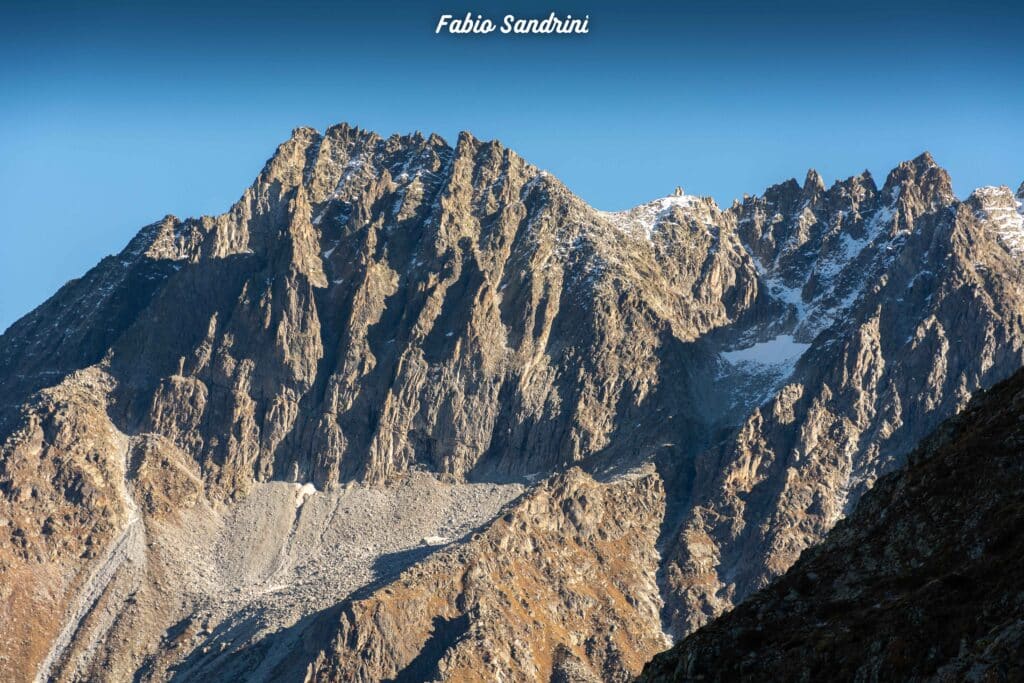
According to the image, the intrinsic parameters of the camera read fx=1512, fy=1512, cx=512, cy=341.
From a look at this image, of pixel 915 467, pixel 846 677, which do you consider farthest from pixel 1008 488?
pixel 846 677

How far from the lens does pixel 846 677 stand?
86062mm

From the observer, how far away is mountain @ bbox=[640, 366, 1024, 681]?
82062 millimetres

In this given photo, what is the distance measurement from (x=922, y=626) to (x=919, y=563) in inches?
559

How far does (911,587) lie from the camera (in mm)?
94000

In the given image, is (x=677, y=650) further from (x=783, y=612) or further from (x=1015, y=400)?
(x=1015, y=400)

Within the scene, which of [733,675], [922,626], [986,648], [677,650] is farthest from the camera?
[677,650]

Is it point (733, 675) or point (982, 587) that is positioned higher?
point (982, 587)

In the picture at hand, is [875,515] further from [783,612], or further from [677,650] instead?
[677,650]

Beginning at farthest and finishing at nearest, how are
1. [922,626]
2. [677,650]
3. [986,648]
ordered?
[677,650]
[922,626]
[986,648]

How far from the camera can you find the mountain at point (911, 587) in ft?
269

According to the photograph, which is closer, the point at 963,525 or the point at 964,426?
the point at 963,525

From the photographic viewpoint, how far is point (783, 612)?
329 ft

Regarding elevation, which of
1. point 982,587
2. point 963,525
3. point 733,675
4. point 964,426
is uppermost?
point 964,426

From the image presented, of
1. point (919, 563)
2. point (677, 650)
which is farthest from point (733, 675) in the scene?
point (919, 563)
